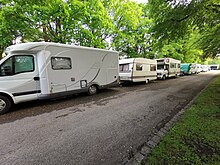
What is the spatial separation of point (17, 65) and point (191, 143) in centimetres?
685

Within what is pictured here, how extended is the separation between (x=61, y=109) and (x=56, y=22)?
931 centimetres

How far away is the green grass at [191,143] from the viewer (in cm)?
259

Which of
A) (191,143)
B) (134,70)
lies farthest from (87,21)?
(191,143)

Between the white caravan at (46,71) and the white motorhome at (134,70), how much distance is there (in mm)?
4411

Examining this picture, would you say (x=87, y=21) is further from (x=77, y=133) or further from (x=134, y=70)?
(x=77, y=133)

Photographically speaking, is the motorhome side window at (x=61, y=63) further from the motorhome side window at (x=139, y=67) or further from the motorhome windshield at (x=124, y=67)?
the motorhome side window at (x=139, y=67)

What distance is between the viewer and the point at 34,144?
333 cm

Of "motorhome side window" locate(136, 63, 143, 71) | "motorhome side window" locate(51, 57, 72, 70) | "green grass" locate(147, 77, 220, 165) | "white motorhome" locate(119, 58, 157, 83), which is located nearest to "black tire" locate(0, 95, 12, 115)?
"motorhome side window" locate(51, 57, 72, 70)

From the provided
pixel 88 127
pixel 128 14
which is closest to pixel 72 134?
pixel 88 127

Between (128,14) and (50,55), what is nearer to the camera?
(50,55)

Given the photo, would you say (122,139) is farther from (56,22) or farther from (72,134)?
(56,22)

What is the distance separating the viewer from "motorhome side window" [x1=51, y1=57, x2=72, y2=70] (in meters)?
6.89

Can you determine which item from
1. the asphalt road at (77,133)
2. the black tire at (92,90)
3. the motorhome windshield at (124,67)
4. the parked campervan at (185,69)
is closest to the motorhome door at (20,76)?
the asphalt road at (77,133)

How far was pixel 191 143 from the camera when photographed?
311 cm
